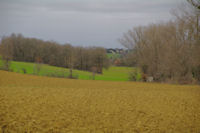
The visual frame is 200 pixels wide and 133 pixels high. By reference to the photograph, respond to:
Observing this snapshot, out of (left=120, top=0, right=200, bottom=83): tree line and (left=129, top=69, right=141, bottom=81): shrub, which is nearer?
(left=120, top=0, right=200, bottom=83): tree line

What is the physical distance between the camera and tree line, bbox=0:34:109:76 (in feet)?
136

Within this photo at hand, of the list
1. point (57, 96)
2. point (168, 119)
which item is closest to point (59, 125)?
point (57, 96)

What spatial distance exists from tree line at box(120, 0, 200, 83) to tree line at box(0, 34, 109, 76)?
15706 mm

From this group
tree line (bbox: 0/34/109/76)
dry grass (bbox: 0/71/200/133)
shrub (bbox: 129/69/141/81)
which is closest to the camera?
dry grass (bbox: 0/71/200/133)

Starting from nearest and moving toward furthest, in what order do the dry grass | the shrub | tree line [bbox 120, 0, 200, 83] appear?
the dry grass
tree line [bbox 120, 0, 200, 83]
the shrub

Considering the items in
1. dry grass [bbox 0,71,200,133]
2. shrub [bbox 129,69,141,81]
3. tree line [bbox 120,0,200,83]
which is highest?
tree line [bbox 120,0,200,83]

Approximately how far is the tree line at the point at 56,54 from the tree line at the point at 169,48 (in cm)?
1571

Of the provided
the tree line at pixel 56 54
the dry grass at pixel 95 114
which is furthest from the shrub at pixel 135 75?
the dry grass at pixel 95 114

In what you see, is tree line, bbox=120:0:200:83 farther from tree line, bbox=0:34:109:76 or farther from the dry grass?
tree line, bbox=0:34:109:76

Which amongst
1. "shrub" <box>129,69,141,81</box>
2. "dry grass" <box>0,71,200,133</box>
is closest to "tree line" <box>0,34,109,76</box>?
"shrub" <box>129,69,141,81</box>

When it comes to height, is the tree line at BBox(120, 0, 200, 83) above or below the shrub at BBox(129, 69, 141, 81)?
above

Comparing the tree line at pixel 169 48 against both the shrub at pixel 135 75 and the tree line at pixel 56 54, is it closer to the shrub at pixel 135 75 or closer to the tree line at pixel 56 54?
the shrub at pixel 135 75

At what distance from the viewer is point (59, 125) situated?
5566 millimetres

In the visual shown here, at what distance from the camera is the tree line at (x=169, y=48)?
18.1 meters
